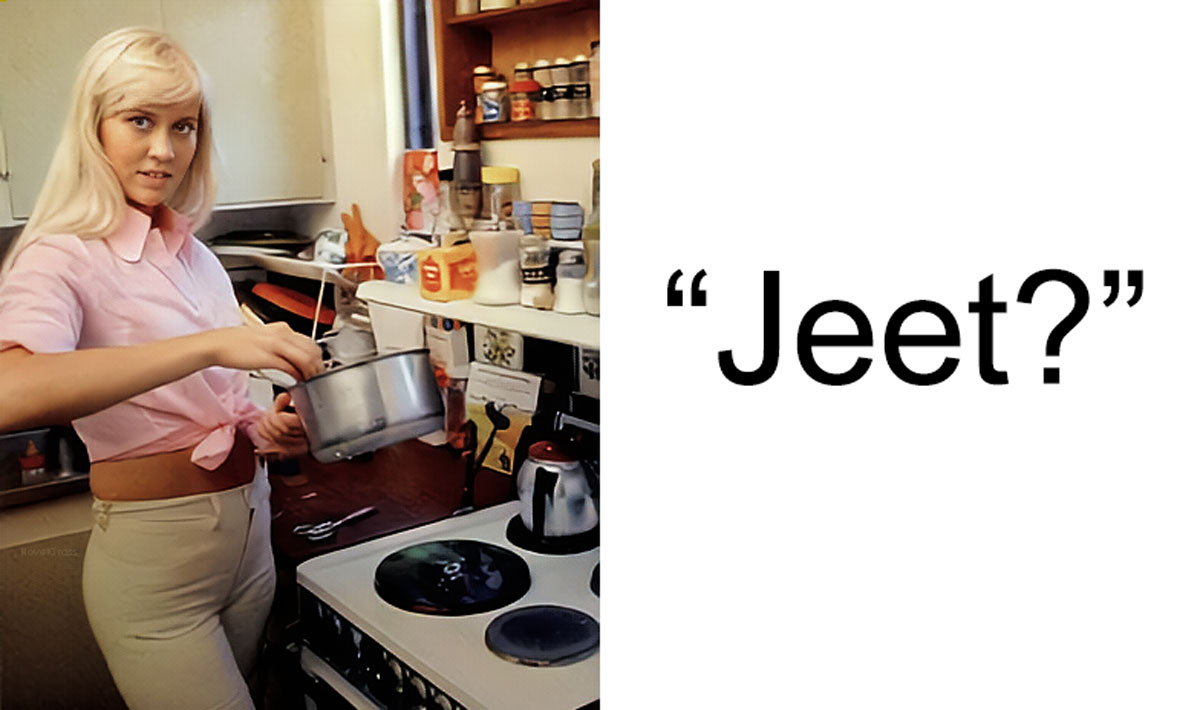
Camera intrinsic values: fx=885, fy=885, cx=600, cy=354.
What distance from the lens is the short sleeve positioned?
2.08 ft

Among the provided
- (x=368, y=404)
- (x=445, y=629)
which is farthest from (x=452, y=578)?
(x=368, y=404)

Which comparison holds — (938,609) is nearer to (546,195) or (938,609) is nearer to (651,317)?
(651,317)

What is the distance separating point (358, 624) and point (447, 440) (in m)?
0.21

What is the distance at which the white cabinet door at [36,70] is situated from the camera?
65cm

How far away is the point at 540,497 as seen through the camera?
110cm

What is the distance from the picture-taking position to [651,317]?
65 centimetres

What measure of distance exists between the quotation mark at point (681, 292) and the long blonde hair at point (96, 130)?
41cm

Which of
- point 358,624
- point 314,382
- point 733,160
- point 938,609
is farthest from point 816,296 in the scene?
point 358,624

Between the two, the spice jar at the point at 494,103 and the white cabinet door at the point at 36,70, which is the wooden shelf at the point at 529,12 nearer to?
the spice jar at the point at 494,103

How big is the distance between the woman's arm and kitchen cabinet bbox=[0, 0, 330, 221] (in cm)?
12

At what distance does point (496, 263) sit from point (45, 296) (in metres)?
0.47

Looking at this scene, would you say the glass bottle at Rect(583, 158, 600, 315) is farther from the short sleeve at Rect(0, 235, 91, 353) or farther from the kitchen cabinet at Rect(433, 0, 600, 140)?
the short sleeve at Rect(0, 235, 91, 353)

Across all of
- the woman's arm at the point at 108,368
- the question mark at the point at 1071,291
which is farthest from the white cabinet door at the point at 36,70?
the question mark at the point at 1071,291

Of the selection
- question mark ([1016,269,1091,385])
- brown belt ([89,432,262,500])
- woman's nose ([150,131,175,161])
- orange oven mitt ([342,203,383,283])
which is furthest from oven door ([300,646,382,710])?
question mark ([1016,269,1091,385])
